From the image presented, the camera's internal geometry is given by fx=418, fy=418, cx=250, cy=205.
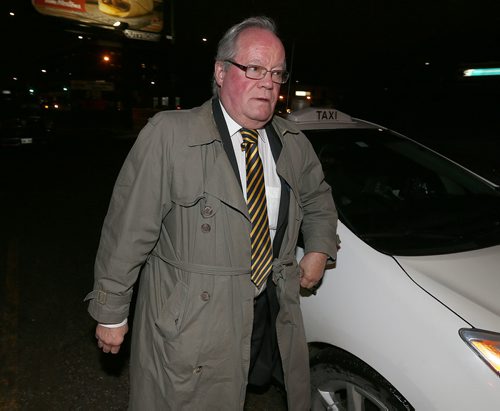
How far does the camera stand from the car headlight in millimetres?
1446

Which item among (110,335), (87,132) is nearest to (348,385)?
(110,335)

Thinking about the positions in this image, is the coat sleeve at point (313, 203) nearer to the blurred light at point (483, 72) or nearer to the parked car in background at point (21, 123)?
the blurred light at point (483, 72)

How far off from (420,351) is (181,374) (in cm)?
91

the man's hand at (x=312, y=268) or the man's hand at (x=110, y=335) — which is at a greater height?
the man's hand at (x=312, y=268)

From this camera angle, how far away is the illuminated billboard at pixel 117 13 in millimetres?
25828

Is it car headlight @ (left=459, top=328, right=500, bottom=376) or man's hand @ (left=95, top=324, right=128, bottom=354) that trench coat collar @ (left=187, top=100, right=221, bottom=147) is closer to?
man's hand @ (left=95, top=324, right=128, bottom=354)

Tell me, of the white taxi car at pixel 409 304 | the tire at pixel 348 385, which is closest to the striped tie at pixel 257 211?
the white taxi car at pixel 409 304

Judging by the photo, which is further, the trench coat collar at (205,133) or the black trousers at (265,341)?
the black trousers at (265,341)

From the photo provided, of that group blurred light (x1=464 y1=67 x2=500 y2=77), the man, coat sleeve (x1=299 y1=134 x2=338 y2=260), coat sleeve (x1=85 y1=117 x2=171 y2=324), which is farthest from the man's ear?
blurred light (x1=464 y1=67 x2=500 y2=77)

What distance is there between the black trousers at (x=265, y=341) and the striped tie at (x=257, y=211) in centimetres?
17

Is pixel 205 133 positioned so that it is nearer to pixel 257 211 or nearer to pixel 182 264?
pixel 257 211

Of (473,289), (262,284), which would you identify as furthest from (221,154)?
(473,289)

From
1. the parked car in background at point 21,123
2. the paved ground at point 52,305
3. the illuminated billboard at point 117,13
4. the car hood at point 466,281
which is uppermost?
the illuminated billboard at point 117,13

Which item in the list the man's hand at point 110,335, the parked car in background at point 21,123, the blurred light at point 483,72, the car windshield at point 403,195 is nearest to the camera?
the man's hand at point 110,335
